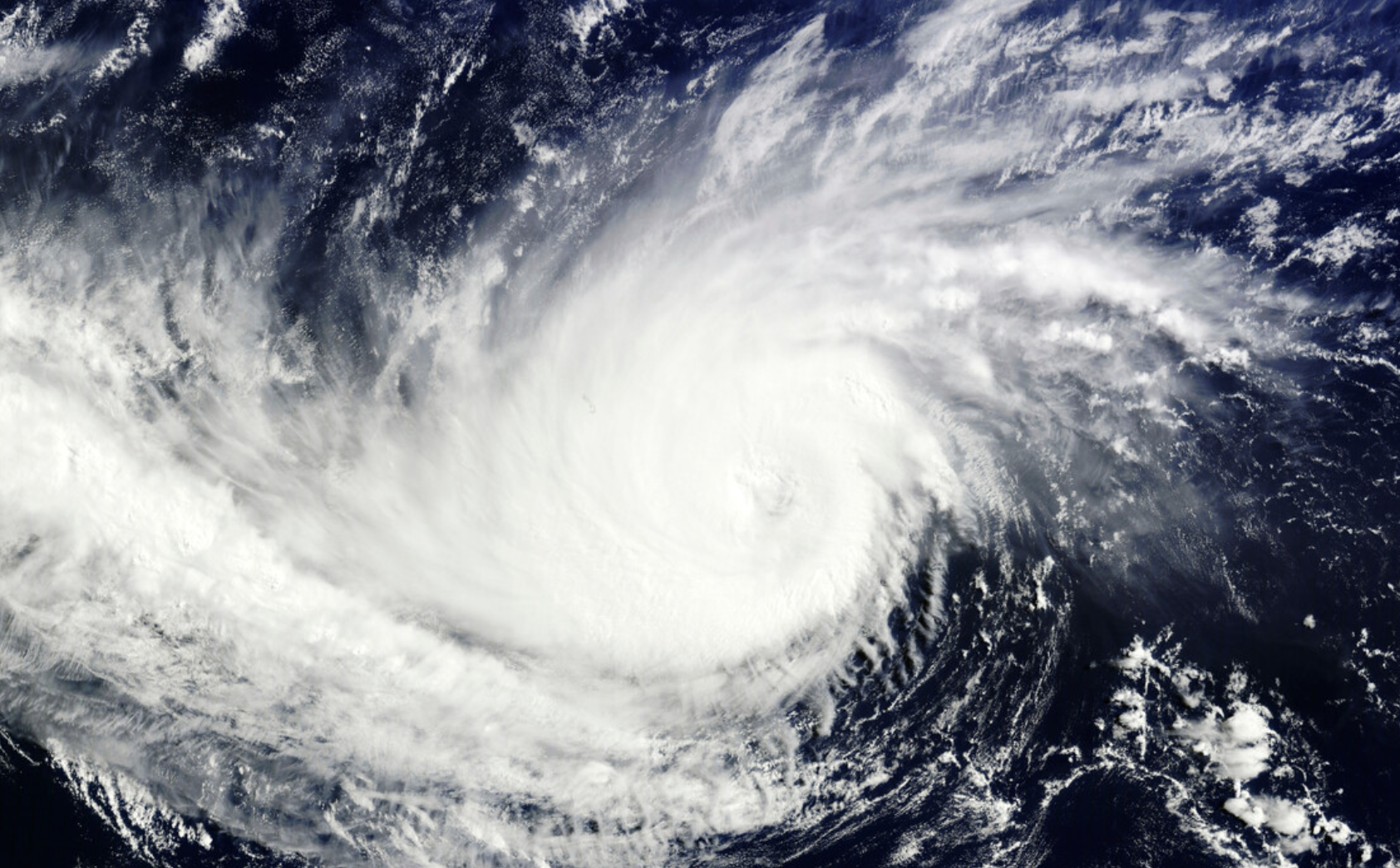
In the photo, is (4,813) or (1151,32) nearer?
(4,813)

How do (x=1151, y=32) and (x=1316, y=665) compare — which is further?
(x=1151, y=32)

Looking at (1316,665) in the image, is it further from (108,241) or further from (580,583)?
(108,241)

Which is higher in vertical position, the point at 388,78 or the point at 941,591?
the point at 388,78

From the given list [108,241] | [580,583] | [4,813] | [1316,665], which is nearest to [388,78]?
[108,241]

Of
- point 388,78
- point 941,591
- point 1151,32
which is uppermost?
point 388,78

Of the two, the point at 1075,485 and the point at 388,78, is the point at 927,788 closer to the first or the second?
the point at 1075,485

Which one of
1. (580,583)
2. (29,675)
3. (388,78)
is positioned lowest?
(580,583)

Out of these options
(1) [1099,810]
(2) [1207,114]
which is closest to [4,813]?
(1) [1099,810]
